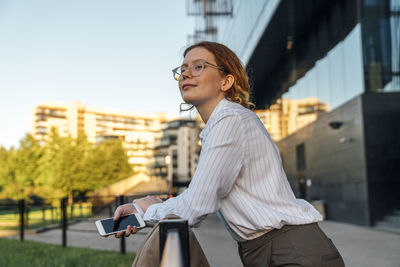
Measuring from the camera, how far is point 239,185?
150 centimetres

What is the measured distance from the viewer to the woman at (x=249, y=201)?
4.50 ft

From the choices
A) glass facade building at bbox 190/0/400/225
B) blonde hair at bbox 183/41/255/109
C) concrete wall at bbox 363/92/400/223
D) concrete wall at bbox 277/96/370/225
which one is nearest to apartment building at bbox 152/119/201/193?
glass facade building at bbox 190/0/400/225

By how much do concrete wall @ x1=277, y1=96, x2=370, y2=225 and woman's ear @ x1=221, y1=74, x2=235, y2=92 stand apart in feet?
39.0

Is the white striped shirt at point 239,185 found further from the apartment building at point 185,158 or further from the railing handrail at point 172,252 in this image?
the apartment building at point 185,158

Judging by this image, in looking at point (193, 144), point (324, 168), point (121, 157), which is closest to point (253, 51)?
point (324, 168)

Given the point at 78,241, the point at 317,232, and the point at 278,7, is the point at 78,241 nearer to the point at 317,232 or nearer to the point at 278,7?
the point at 317,232

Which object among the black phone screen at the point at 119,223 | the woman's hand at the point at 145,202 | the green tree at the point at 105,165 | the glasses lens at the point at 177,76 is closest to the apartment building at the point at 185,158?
the green tree at the point at 105,165

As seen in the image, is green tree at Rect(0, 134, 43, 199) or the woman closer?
the woman

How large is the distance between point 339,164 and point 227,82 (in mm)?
14039

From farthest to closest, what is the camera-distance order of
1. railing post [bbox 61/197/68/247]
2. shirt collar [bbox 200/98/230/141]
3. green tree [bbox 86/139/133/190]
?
1. green tree [bbox 86/139/133/190]
2. railing post [bbox 61/197/68/247]
3. shirt collar [bbox 200/98/230/141]

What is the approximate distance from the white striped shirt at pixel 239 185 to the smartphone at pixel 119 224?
0.22 feet

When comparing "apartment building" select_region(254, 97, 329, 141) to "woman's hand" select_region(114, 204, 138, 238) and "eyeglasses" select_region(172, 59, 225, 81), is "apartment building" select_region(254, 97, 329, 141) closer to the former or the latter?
A: "eyeglasses" select_region(172, 59, 225, 81)

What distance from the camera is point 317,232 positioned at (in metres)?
1.55

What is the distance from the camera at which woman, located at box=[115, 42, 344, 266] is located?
4.50 feet
